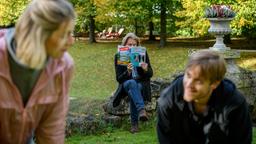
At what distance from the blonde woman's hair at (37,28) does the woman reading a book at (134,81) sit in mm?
4976

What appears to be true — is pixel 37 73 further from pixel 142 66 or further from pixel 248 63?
pixel 248 63

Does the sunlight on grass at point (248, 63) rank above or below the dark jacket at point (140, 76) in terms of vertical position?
below

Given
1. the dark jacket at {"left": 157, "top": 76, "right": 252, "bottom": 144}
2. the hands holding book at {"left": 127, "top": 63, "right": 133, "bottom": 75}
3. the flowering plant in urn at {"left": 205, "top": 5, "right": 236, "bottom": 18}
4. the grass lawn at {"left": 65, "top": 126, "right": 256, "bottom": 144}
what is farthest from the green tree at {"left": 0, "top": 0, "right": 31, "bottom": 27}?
the dark jacket at {"left": 157, "top": 76, "right": 252, "bottom": 144}

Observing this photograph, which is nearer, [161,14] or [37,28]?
[37,28]

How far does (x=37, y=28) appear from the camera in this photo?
7.31 ft

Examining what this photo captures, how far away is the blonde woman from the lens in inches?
88.1

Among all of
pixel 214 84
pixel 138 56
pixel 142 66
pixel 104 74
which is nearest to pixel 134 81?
pixel 142 66

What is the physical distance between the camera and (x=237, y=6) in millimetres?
17672

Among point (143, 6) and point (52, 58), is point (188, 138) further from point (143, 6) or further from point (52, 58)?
point (143, 6)

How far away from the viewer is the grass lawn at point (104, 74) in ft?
22.6

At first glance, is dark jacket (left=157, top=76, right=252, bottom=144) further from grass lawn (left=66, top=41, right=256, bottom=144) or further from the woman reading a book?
the woman reading a book

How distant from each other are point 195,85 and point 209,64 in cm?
14

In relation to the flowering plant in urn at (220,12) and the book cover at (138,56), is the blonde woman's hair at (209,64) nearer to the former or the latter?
the book cover at (138,56)

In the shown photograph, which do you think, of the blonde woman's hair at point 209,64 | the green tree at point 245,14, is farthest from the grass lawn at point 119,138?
the green tree at point 245,14
